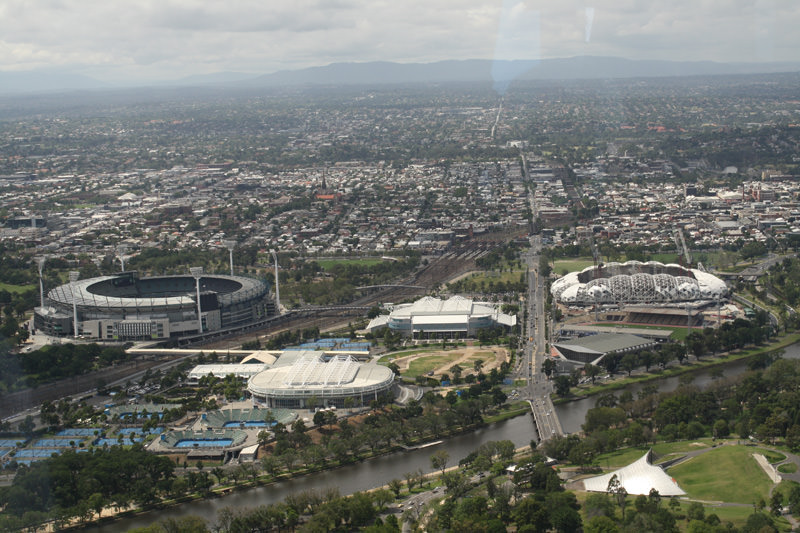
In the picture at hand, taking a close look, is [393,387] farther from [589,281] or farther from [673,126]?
[673,126]

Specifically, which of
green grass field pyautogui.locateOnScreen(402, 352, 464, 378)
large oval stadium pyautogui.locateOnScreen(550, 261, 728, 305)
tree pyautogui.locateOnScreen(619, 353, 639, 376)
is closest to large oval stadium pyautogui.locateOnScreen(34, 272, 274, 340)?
green grass field pyautogui.locateOnScreen(402, 352, 464, 378)

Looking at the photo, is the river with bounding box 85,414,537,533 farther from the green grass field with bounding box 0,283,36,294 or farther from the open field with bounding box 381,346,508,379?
the green grass field with bounding box 0,283,36,294

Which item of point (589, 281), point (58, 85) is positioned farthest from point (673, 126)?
point (58, 85)

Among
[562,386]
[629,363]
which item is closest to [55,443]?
[562,386]

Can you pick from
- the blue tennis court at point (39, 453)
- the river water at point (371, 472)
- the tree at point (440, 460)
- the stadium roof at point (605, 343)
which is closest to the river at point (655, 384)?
the river water at point (371, 472)

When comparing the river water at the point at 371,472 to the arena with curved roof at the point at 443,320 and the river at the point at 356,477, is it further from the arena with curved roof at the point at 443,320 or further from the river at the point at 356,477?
the arena with curved roof at the point at 443,320

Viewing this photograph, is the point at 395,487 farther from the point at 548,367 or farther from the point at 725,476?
the point at 548,367
